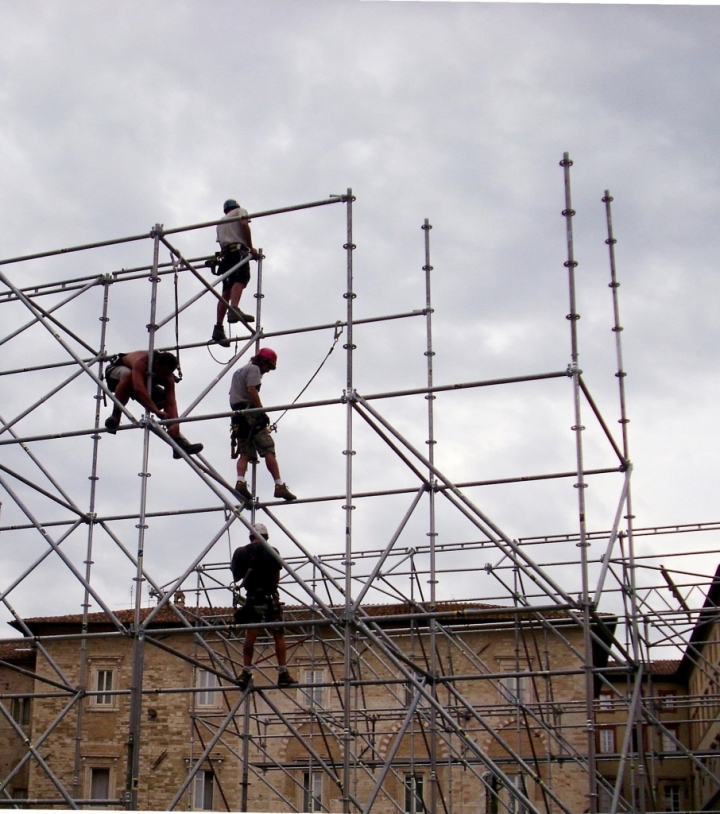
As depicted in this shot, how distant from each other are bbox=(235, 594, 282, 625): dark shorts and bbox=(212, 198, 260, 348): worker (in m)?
2.97

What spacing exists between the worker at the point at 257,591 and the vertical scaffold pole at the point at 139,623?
1.02 metres

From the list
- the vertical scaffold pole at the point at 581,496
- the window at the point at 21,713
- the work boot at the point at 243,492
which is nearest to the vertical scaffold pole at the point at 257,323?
the work boot at the point at 243,492

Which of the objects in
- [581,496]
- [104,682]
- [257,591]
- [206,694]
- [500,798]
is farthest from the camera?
[104,682]

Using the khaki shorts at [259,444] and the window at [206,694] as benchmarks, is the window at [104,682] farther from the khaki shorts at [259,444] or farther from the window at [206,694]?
the khaki shorts at [259,444]

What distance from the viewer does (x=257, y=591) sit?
13.2 meters

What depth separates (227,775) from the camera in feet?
103

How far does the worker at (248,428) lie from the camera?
13.1 m

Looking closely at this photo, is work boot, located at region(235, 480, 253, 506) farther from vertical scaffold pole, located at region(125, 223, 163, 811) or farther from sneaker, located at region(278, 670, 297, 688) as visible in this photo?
sneaker, located at region(278, 670, 297, 688)

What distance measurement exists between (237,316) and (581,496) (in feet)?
16.1

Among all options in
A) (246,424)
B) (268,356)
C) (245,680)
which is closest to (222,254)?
(268,356)

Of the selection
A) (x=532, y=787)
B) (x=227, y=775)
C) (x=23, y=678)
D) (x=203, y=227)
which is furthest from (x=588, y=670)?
(x=23, y=678)

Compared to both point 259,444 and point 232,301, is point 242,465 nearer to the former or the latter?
point 259,444

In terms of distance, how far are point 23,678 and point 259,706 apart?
909cm

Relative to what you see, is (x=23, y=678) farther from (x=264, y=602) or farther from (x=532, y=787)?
(x=264, y=602)
